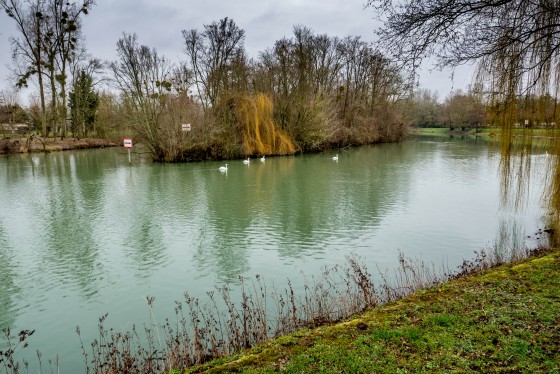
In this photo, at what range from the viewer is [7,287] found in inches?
282

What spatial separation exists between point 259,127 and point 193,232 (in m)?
20.1

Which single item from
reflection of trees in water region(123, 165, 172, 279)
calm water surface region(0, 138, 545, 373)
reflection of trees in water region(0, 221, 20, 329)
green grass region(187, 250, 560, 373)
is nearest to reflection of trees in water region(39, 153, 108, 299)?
calm water surface region(0, 138, 545, 373)

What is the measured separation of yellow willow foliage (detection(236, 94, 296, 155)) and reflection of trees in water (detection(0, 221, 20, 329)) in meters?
20.7

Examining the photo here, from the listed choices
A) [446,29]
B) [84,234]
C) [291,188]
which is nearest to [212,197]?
[291,188]

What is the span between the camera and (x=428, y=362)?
10.5 ft

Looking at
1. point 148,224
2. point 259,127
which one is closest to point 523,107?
point 148,224

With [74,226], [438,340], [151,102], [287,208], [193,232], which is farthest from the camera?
[151,102]

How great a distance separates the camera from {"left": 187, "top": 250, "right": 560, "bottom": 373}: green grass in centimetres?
320

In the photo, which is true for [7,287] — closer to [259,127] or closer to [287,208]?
[287,208]

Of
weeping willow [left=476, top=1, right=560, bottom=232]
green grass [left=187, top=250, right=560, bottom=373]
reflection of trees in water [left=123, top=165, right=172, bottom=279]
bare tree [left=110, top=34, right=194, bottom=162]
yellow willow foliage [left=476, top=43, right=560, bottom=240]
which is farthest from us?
bare tree [left=110, top=34, right=194, bottom=162]

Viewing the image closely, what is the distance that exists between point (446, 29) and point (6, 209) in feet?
46.6

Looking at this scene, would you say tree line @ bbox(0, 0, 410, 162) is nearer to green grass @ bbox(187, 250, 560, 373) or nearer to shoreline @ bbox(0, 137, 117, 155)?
shoreline @ bbox(0, 137, 117, 155)

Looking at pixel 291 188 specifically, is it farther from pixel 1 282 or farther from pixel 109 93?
pixel 109 93

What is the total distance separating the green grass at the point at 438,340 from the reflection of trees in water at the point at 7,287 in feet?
13.9
